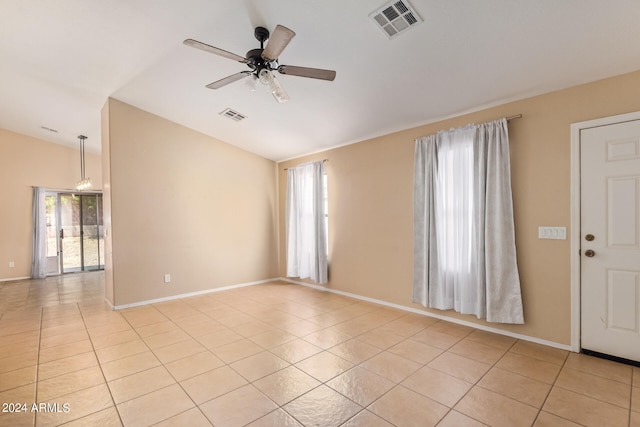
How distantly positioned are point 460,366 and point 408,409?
2.82ft

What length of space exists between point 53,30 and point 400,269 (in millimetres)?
4749

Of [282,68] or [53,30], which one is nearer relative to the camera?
[282,68]

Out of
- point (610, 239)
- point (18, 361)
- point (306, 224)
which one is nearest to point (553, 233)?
point (610, 239)

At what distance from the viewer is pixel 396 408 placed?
203 cm

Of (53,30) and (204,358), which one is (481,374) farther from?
(53,30)

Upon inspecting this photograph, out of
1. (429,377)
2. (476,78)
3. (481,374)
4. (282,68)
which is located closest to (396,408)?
(429,377)

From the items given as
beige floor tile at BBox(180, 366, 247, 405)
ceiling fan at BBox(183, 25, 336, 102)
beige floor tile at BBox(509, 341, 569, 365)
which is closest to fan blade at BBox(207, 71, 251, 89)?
ceiling fan at BBox(183, 25, 336, 102)

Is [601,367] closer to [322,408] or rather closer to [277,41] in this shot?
[322,408]

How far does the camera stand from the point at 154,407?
2.07m

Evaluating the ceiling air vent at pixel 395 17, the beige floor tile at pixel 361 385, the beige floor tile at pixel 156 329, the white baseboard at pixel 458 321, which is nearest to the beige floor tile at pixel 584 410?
the white baseboard at pixel 458 321

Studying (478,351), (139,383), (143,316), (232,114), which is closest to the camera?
(139,383)

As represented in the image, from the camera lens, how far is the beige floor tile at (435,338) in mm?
3041

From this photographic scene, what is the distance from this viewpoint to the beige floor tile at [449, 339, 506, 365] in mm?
2730

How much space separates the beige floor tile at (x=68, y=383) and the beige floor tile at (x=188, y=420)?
93 centimetres
